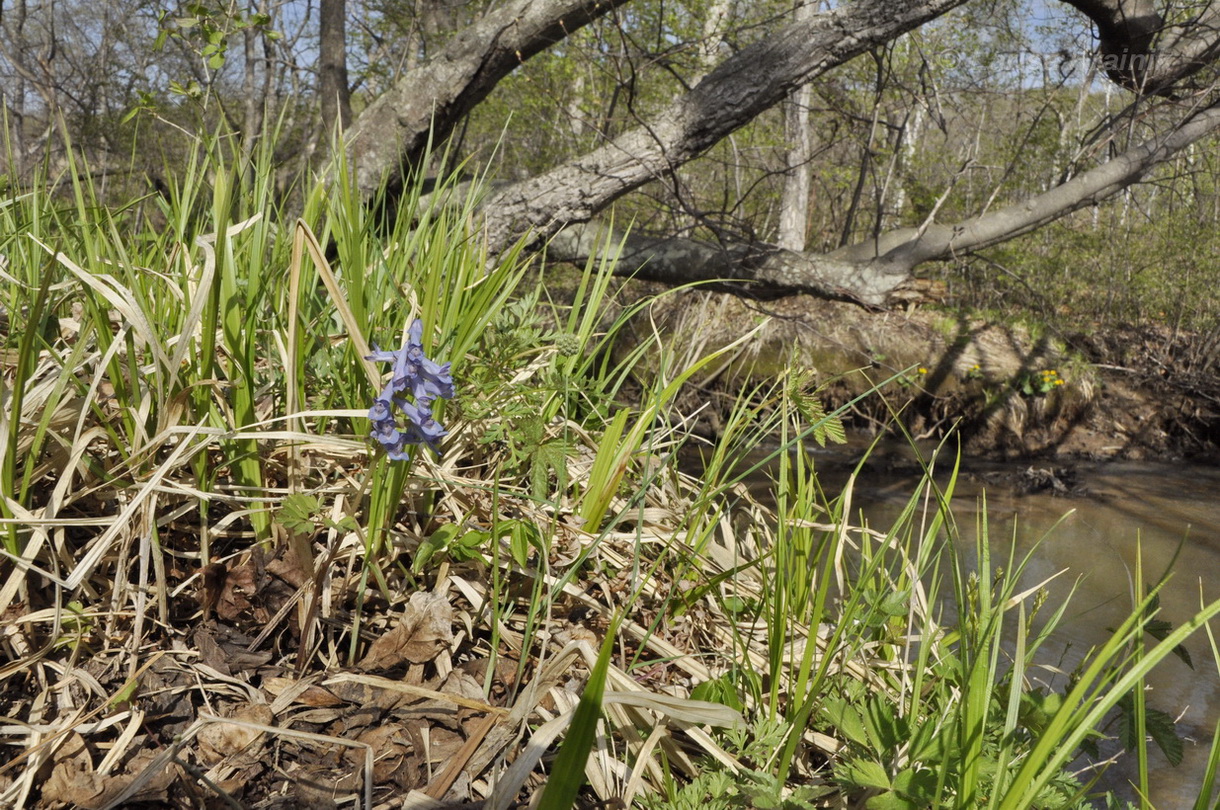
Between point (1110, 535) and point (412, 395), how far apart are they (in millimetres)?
5852

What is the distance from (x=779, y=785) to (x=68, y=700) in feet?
3.30

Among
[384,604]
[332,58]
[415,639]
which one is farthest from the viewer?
[332,58]

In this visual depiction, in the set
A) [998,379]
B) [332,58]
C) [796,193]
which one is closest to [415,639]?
[332,58]

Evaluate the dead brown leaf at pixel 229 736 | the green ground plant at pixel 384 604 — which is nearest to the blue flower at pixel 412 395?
the green ground plant at pixel 384 604

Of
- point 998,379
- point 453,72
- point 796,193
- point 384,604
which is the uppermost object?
point 796,193

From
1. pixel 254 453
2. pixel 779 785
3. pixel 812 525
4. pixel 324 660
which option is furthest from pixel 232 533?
pixel 812 525

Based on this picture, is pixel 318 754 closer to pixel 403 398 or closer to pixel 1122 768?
pixel 403 398

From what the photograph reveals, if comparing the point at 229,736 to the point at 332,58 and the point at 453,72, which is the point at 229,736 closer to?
the point at 453,72

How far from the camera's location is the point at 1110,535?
222 inches

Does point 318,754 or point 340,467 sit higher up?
point 340,467

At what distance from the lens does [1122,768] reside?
303 centimetres

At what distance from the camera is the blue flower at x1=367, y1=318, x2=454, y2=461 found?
1150mm

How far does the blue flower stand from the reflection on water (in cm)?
223

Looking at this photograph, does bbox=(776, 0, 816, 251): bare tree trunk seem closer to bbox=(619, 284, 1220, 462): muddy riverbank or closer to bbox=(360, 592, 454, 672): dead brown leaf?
bbox=(619, 284, 1220, 462): muddy riverbank
